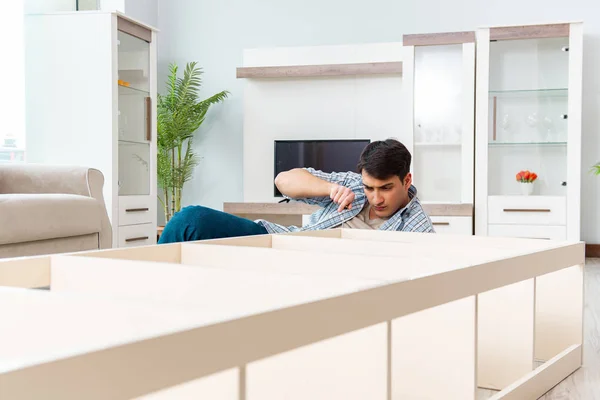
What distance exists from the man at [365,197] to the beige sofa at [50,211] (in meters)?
1.09

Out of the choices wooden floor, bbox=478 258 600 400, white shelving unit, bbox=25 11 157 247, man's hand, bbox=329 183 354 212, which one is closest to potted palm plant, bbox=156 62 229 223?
white shelving unit, bbox=25 11 157 247

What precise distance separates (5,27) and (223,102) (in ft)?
6.58

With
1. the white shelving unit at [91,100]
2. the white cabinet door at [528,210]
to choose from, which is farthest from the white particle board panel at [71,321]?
the white cabinet door at [528,210]

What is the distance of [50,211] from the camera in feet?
10.2

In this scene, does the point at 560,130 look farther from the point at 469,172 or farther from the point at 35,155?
the point at 35,155

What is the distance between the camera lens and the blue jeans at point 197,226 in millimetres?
2104

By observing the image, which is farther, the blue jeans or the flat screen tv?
the flat screen tv

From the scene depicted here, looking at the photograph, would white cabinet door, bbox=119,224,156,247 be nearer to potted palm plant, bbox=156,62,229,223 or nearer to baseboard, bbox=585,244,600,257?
potted palm plant, bbox=156,62,229,223

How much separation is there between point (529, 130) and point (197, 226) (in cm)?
344

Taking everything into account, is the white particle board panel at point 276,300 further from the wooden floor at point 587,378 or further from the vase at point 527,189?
the vase at point 527,189

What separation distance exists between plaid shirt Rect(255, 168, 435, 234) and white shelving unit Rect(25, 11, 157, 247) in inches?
88.3

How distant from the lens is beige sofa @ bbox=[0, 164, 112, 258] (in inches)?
114

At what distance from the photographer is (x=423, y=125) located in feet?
16.7

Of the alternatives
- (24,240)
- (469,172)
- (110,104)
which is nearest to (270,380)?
(24,240)
